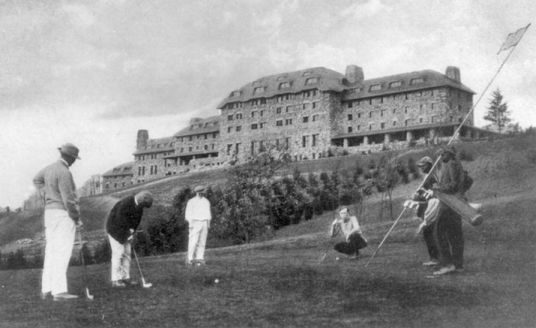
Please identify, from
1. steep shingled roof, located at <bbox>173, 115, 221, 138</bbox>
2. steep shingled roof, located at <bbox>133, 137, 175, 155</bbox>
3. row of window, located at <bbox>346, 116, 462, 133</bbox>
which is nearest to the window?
row of window, located at <bbox>346, 116, 462, 133</bbox>

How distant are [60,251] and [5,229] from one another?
33.9m

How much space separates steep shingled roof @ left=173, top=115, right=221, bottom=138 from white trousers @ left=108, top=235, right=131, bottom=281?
2891 inches

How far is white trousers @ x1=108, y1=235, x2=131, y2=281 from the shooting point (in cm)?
1091

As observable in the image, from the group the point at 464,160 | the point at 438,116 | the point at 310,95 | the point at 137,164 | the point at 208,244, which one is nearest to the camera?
the point at 208,244

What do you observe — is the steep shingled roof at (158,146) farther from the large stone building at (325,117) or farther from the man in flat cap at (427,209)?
the man in flat cap at (427,209)

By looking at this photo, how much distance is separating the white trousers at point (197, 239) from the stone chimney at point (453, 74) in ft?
180

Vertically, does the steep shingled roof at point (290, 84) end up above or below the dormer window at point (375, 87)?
above

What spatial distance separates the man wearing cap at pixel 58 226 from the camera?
948 centimetres

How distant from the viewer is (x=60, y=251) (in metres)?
9.51

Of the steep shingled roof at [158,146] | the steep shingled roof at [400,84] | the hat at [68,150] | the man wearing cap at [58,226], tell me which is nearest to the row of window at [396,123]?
the steep shingled roof at [400,84]

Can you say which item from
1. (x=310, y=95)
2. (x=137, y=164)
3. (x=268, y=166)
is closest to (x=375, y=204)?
(x=268, y=166)

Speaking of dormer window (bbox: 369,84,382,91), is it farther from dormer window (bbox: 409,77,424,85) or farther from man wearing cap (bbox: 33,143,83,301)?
man wearing cap (bbox: 33,143,83,301)

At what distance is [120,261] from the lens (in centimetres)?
1096

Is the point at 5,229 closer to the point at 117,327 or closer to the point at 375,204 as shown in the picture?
the point at 375,204
